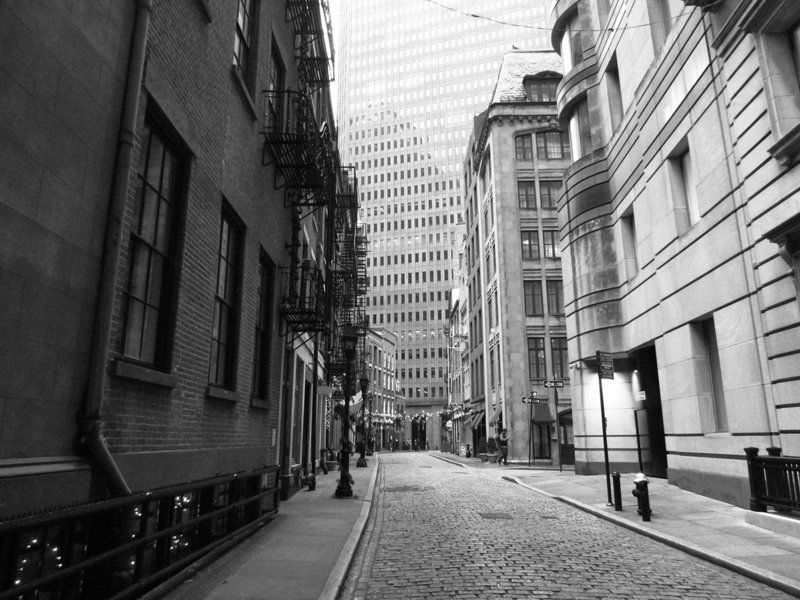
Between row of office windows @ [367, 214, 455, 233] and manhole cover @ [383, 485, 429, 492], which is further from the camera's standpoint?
row of office windows @ [367, 214, 455, 233]

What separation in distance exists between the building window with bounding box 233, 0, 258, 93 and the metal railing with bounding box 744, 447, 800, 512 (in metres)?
11.7

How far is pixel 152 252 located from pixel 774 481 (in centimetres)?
1052

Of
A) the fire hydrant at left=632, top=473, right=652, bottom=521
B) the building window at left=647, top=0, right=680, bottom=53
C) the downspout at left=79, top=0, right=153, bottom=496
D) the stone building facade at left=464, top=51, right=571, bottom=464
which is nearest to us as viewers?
the downspout at left=79, top=0, right=153, bottom=496

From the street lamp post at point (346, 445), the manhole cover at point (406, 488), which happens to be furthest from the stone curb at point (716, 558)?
the manhole cover at point (406, 488)

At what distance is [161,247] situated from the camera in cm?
713

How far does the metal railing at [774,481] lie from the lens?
9047 millimetres

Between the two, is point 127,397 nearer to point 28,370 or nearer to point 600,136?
point 28,370

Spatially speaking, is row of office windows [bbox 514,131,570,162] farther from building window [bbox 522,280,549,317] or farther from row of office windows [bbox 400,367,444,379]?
row of office windows [bbox 400,367,444,379]

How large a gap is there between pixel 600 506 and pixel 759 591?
672 cm

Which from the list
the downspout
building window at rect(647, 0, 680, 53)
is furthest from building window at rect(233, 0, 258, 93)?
building window at rect(647, 0, 680, 53)

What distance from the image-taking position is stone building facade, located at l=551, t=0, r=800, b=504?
34.4 ft

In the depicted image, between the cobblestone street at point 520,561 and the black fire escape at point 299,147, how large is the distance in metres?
Result: 5.42

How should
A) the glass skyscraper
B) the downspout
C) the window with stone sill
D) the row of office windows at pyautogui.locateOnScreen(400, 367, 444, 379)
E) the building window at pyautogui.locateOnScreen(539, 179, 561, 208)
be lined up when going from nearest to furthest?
the downspout < the window with stone sill < the building window at pyautogui.locateOnScreen(539, 179, 561, 208) < the row of office windows at pyautogui.locateOnScreen(400, 367, 444, 379) < the glass skyscraper

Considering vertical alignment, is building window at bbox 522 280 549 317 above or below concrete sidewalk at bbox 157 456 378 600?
above
